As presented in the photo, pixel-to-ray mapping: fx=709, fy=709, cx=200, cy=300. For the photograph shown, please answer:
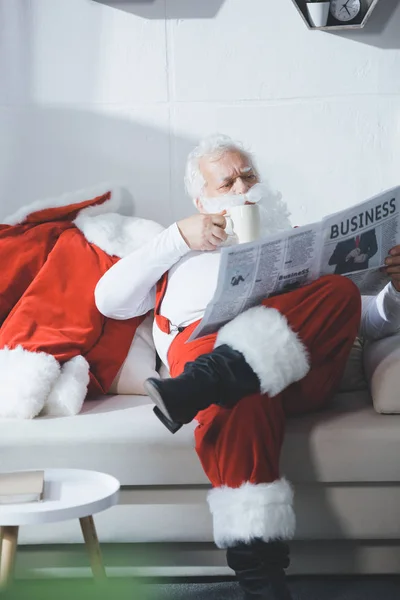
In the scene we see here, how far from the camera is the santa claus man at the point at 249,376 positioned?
1.33 metres

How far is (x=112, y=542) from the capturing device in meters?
1.56

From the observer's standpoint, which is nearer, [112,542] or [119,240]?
[112,542]

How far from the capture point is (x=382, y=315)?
182 cm

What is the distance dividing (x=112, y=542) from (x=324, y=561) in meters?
0.47

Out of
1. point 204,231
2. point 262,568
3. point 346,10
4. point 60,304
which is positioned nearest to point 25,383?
point 60,304

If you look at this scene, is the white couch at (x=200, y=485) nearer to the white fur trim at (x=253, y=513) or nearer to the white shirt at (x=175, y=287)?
the white fur trim at (x=253, y=513)

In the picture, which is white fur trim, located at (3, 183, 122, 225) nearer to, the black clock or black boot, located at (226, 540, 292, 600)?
the black clock

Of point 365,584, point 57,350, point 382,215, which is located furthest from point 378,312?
point 57,350

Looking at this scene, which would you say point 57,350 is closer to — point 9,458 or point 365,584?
point 9,458

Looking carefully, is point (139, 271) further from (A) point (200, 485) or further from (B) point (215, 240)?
(A) point (200, 485)

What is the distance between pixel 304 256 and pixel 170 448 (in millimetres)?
507

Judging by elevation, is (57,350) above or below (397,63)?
below

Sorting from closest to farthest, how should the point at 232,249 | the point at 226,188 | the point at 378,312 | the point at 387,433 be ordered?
the point at 232,249
the point at 387,433
the point at 378,312
the point at 226,188

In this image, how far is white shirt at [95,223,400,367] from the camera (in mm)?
1815
